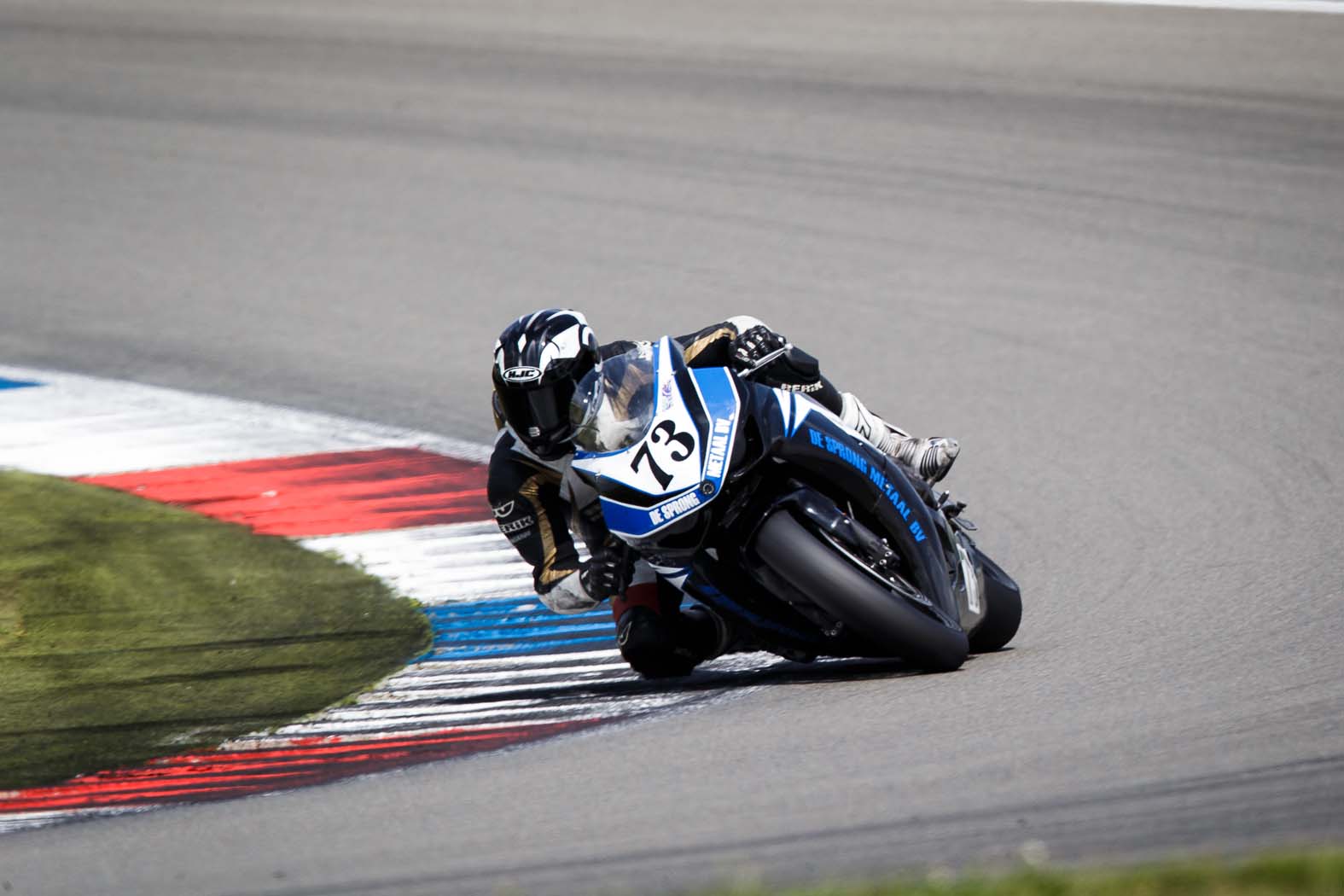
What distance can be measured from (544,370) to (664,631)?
1061 mm

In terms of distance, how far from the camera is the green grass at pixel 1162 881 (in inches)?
128

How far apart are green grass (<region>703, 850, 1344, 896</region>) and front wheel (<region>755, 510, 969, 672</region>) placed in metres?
1.88

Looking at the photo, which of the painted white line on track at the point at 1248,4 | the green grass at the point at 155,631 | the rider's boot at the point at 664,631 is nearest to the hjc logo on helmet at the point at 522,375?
the rider's boot at the point at 664,631

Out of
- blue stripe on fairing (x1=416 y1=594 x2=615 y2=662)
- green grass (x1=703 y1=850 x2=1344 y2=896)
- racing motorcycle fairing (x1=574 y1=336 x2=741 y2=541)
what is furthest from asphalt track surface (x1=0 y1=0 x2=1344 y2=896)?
blue stripe on fairing (x1=416 y1=594 x2=615 y2=662)

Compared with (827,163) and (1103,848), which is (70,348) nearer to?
(827,163)

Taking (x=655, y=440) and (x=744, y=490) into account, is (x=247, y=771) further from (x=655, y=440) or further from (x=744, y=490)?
(x=744, y=490)

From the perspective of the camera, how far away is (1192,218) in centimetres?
1228

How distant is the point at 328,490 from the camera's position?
9.54 m

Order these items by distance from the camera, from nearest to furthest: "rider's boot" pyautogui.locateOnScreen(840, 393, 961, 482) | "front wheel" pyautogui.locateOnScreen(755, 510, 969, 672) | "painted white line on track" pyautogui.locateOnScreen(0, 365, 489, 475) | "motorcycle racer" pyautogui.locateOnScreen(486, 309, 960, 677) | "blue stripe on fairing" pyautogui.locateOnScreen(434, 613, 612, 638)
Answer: "front wheel" pyautogui.locateOnScreen(755, 510, 969, 672), "motorcycle racer" pyautogui.locateOnScreen(486, 309, 960, 677), "rider's boot" pyautogui.locateOnScreen(840, 393, 961, 482), "blue stripe on fairing" pyautogui.locateOnScreen(434, 613, 612, 638), "painted white line on track" pyautogui.locateOnScreen(0, 365, 489, 475)

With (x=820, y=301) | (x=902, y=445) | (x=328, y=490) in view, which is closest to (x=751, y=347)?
(x=902, y=445)

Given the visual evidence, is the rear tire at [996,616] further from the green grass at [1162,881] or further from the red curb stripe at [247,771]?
the green grass at [1162,881]

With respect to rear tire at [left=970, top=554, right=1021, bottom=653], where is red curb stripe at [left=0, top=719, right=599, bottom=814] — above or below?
below

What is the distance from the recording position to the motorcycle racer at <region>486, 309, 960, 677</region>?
5.74 m

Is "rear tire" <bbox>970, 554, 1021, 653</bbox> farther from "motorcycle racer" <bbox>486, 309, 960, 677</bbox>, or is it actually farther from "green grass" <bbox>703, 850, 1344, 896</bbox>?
"green grass" <bbox>703, 850, 1344, 896</bbox>
